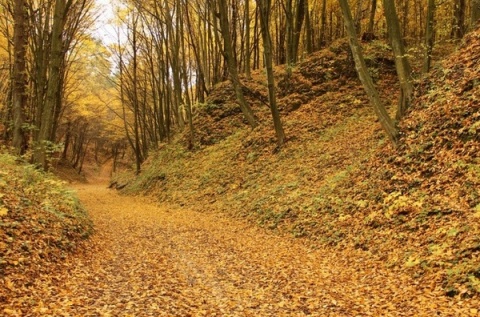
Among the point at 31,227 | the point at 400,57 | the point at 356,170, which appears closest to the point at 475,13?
the point at 400,57

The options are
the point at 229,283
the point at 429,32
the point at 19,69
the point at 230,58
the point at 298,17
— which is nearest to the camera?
the point at 229,283

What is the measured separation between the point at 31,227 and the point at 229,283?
141 inches

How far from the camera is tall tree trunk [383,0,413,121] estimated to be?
1132 cm

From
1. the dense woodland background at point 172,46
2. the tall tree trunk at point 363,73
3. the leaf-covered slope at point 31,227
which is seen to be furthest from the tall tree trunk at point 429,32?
the leaf-covered slope at point 31,227

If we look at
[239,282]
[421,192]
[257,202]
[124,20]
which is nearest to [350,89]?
[257,202]

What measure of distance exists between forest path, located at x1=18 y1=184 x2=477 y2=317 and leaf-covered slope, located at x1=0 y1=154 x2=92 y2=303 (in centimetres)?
38

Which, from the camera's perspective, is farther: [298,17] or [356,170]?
[298,17]

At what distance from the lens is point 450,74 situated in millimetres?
11109

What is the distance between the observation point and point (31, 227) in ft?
22.1

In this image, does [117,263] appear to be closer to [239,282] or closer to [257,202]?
[239,282]

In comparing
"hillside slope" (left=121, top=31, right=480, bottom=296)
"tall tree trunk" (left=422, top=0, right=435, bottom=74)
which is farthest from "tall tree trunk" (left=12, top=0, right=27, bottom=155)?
"tall tree trunk" (left=422, top=0, right=435, bottom=74)

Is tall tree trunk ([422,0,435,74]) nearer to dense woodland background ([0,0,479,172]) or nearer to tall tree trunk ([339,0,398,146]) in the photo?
dense woodland background ([0,0,479,172])

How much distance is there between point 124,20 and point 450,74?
21841 mm

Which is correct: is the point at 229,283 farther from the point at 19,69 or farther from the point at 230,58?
the point at 230,58
